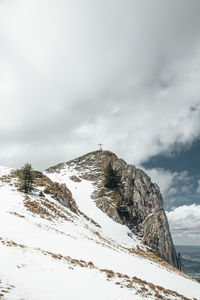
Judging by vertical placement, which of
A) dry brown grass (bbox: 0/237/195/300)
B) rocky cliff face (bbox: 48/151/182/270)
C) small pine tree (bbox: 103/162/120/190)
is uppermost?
small pine tree (bbox: 103/162/120/190)

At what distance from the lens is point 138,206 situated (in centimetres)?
5816

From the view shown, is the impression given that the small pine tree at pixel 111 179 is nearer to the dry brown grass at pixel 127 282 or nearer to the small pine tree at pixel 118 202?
the small pine tree at pixel 118 202

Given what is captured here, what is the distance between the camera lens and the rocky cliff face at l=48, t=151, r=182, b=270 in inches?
1964

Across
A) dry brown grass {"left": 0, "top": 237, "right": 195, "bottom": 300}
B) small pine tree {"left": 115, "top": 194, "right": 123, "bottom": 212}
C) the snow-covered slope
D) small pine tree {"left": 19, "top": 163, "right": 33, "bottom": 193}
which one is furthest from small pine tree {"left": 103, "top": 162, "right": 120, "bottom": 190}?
dry brown grass {"left": 0, "top": 237, "right": 195, "bottom": 300}

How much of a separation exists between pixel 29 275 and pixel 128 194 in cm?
5376

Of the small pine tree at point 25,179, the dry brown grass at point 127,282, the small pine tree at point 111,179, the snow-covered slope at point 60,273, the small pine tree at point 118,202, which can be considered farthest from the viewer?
the small pine tree at point 111,179

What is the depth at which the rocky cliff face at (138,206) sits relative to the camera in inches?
1964

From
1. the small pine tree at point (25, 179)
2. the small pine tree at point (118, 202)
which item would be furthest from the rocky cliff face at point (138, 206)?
the small pine tree at point (25, 179)

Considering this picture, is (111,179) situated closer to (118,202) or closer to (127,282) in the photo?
(118,202)

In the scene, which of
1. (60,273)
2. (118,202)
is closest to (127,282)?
(60,273)

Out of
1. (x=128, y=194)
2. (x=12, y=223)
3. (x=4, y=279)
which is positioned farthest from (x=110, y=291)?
(x=128, y=194)

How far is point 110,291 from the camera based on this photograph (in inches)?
427

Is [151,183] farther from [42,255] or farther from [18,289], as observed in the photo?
[18,289]

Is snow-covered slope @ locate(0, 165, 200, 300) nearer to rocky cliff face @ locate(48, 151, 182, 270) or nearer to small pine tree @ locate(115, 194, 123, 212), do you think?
rocky cliff face @ locate(48, 151, 182, 270)
